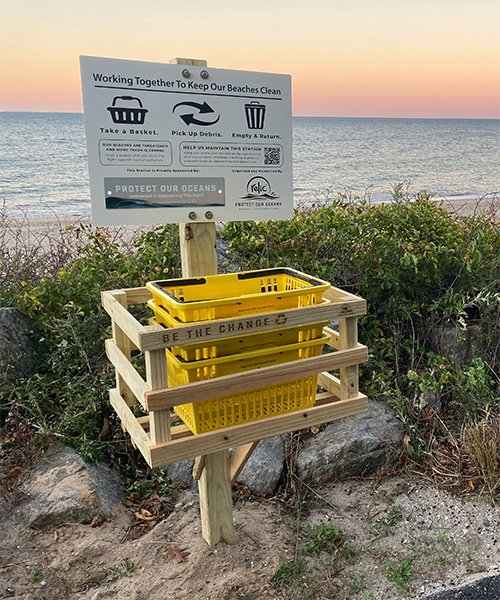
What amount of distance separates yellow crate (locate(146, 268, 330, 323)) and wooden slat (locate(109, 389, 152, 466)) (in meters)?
0.51

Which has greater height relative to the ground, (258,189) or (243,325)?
(258,189)

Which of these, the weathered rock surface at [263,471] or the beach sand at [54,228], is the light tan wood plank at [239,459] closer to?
the weathered rock surface at [263,471]

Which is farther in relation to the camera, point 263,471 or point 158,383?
point 263,471

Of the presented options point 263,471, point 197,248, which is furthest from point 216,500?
point 197,248

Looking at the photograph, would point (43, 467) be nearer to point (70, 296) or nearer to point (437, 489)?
point (70, 296)

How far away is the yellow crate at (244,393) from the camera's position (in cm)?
217

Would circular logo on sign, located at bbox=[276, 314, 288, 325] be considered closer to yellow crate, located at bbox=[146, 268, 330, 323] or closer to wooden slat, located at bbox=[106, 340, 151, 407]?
yellow crate, located at bbox=[146, 268, 330, 323]

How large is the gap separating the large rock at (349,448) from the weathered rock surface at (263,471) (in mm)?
162

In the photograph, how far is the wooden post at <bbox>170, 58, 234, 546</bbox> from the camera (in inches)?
106

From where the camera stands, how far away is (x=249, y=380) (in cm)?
217

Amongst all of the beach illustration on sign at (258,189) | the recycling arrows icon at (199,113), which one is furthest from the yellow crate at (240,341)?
the recycling arrows icon at (199,113)

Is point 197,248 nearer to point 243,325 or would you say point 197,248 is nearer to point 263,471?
point 243,325

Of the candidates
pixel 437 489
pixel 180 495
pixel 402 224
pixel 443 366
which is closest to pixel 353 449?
pixel 437 489

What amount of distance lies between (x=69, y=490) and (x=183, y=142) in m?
2.20
